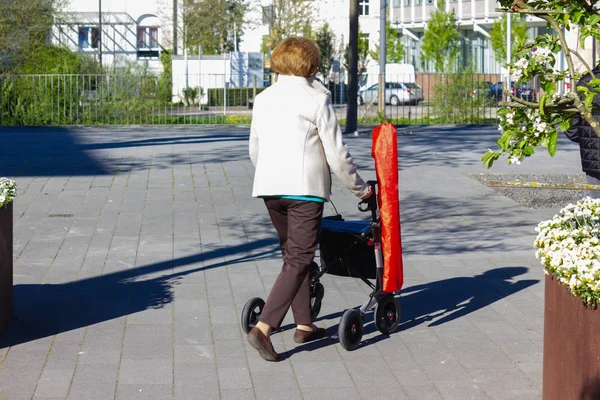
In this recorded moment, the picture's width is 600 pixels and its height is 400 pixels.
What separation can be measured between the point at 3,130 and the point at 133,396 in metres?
19.6

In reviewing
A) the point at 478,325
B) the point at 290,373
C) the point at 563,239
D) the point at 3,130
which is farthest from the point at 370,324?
the point at 3,130

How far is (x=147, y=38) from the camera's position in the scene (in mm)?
60375

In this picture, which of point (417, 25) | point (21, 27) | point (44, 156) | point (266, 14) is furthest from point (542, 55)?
point (417, 25)

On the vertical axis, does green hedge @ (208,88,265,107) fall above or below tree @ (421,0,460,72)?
below

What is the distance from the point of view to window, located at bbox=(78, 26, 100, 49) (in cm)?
5690

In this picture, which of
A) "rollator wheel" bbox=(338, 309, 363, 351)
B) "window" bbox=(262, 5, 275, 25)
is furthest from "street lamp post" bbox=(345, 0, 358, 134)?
"window" bbox=(262, 5, 275, 25)

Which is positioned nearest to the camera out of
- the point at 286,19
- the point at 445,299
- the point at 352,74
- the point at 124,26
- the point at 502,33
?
the point at 445,299

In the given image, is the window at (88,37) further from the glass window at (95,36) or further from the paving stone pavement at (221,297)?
the paving stone pavement at (221,297)

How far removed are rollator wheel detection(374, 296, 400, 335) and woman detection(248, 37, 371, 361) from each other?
0.59 metres

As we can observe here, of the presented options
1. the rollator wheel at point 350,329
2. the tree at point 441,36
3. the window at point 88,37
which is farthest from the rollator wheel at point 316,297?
the tree at point 441,36

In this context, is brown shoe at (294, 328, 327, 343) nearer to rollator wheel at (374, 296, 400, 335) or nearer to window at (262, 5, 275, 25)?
rollator wheel at (374, 296, 400, 335)

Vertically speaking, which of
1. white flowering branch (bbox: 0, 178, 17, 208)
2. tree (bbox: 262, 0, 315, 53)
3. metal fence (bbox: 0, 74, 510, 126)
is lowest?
white flowering branch (bbox: 0, 178, 17, 208)

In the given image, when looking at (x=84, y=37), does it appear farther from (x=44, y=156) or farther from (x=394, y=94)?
(x=44, y=156)

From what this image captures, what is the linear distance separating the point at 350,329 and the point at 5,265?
207 cm
